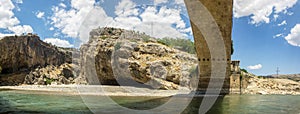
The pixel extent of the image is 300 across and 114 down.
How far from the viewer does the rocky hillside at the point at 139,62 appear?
2970 centimetres

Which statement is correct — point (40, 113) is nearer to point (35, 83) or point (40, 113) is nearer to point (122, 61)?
point (122, 61)

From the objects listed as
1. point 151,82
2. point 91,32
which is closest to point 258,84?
point 151,82

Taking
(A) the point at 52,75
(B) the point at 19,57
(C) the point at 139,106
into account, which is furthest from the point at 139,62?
(B) the point at 19,57

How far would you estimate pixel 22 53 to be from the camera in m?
52.0

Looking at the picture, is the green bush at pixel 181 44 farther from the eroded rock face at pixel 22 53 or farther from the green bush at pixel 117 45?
the eroded rock face at pixel 22 53

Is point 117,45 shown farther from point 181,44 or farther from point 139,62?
point 181,44

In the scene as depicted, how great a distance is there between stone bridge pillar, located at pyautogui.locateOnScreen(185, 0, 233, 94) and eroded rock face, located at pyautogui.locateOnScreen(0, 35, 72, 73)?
1609 inches

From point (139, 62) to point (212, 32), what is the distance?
14.3m

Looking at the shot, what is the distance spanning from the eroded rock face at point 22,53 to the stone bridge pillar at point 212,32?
40.9 meters

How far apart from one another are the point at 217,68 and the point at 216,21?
4.25 meters

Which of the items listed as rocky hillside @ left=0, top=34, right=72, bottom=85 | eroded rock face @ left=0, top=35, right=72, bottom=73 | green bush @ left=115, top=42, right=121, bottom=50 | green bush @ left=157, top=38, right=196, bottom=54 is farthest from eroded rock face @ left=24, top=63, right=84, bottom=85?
green bush @ left=157, top=38, right=196, bottom=54

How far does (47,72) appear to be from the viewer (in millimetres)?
53156

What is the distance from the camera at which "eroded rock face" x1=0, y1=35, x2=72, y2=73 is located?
2015 inches

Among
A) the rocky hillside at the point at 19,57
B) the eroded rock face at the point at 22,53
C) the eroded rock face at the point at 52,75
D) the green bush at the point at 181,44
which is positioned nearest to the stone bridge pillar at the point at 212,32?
the green bush at the point at 181,44
